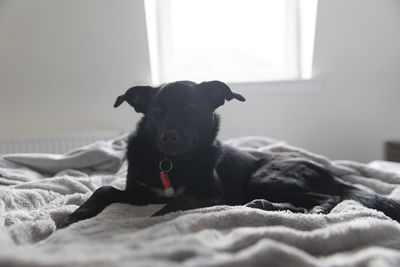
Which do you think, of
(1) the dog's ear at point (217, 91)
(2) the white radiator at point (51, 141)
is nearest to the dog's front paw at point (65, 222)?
(1) the dog's ear at point (217, 91)

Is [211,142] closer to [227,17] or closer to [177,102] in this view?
[177,102]

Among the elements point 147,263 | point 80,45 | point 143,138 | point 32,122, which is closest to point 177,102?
point 143,138

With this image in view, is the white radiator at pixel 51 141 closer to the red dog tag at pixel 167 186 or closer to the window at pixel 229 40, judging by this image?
the window at pixel 229 40

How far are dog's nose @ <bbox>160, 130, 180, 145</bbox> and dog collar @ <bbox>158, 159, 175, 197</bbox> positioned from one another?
0.12 m

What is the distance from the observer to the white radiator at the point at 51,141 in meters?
2.80

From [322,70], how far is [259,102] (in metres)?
0.57

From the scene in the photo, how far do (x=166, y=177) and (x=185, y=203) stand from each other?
166mm

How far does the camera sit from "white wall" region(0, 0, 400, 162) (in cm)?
275

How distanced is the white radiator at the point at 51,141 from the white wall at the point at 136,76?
0.14m

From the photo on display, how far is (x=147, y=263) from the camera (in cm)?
59

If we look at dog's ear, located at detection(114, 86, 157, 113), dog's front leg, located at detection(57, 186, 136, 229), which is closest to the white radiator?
dog's ear, located at detection(114, 86, 157, 113)

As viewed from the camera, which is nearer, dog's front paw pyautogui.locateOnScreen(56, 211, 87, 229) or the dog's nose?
dog's front paw pyautogui.locateOnScreen(56, 211, 87, 229)

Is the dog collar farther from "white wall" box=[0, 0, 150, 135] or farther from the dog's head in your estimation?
"white wall" box=[0, 0, 150, 135]

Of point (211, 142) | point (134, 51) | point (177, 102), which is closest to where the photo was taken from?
point (177, 102)
